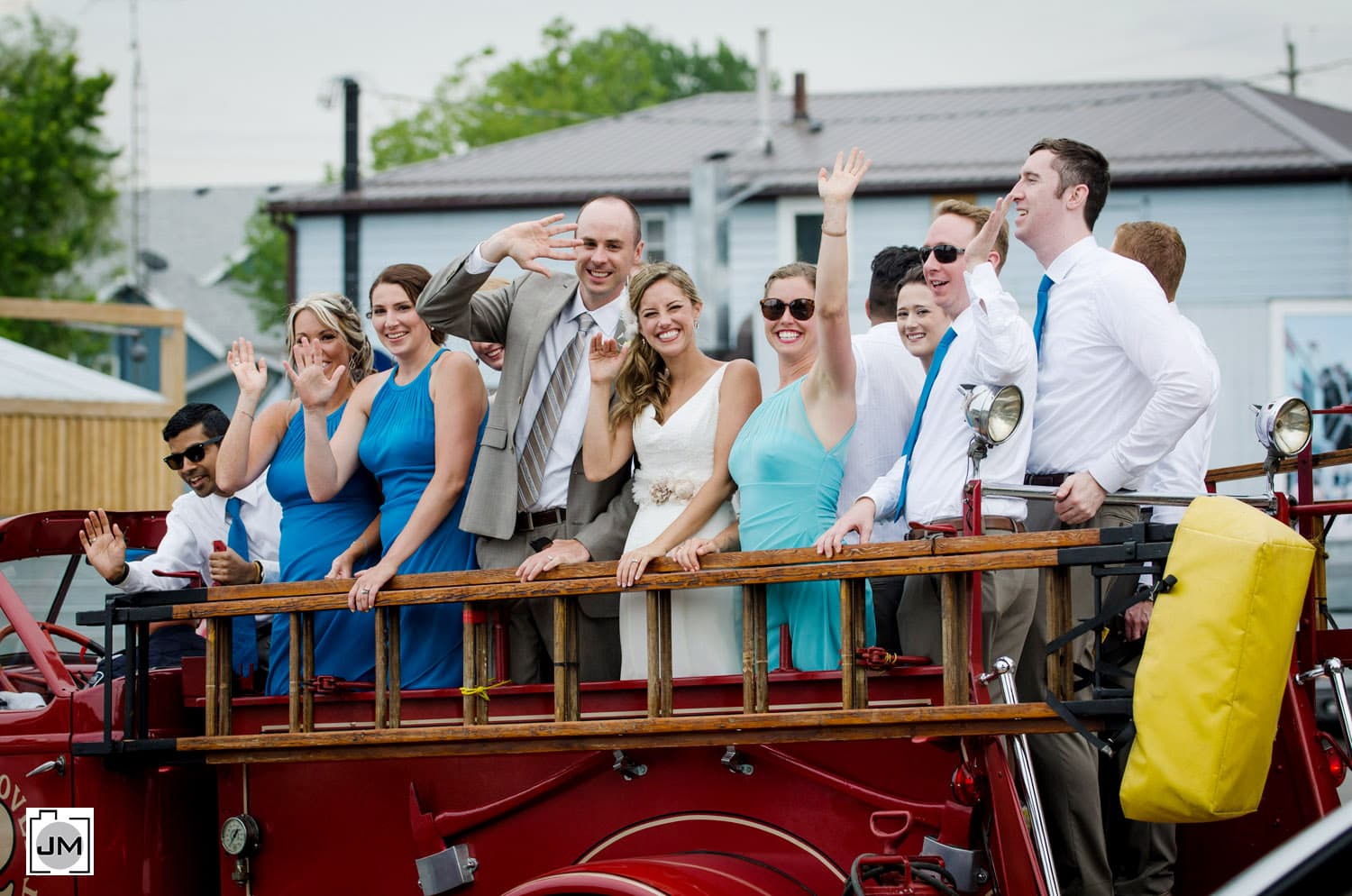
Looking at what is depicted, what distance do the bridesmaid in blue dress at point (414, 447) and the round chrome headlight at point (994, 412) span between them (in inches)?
73.6

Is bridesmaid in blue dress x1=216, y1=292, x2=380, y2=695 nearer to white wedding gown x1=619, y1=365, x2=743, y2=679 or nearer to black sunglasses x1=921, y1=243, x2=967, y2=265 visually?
white wedding gown x1=619, y1=365, x2=743, y2=679

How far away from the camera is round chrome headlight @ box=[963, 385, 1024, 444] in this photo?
3818 mm

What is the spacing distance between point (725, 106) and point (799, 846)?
2747 cm

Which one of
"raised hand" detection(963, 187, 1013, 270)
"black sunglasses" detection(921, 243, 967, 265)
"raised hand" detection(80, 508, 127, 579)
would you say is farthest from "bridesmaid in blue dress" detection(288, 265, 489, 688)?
"raised hand" detection(963, 187, 1013, 270)

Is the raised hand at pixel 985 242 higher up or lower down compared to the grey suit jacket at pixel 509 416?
higher up

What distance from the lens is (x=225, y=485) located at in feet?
18.1

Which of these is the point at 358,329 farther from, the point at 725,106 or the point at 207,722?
the point at 725,106

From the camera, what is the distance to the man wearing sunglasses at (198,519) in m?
5.79

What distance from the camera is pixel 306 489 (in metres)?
5.34

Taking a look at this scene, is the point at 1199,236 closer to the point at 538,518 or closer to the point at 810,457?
the point at 538,518

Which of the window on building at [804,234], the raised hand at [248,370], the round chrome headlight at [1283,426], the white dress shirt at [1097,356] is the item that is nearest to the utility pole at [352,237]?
the window on building at [804,234]

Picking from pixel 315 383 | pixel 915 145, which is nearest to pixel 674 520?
pixel 315 383

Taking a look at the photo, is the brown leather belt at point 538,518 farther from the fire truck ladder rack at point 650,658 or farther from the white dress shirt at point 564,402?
the fire truck ladder rack at point 650,658

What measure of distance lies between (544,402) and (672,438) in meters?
0.56
